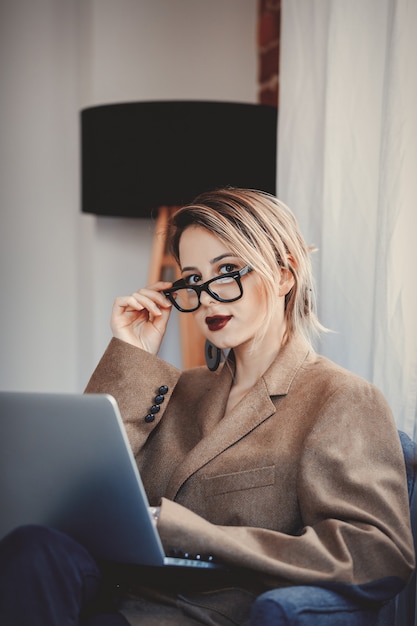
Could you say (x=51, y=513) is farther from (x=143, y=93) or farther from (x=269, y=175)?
(x=143, y=93)

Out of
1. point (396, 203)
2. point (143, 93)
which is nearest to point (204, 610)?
point (396, 203)

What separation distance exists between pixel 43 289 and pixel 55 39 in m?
0.82

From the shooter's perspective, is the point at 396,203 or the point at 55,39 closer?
the point at 396,203

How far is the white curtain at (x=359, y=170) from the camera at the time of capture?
166cm

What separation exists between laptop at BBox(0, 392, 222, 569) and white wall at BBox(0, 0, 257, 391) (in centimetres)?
145

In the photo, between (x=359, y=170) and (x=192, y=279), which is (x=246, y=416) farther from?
(x=359, y=170)

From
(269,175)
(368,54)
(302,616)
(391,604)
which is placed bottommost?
(391,604)

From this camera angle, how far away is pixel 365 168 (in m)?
A: 1.81

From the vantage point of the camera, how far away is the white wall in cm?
268

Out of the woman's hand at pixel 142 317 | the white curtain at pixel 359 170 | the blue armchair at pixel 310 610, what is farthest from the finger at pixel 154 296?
the blue armchair at pixel 310 610

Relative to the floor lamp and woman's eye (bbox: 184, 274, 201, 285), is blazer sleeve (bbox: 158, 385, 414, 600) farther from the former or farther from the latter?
the floor lamp

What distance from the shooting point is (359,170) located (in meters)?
1.82

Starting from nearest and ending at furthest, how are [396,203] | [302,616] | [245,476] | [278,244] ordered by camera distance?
[302,616]
[245,476]
[278,244]
[396,203]

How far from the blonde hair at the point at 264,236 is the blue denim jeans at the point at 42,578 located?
0.57 m
